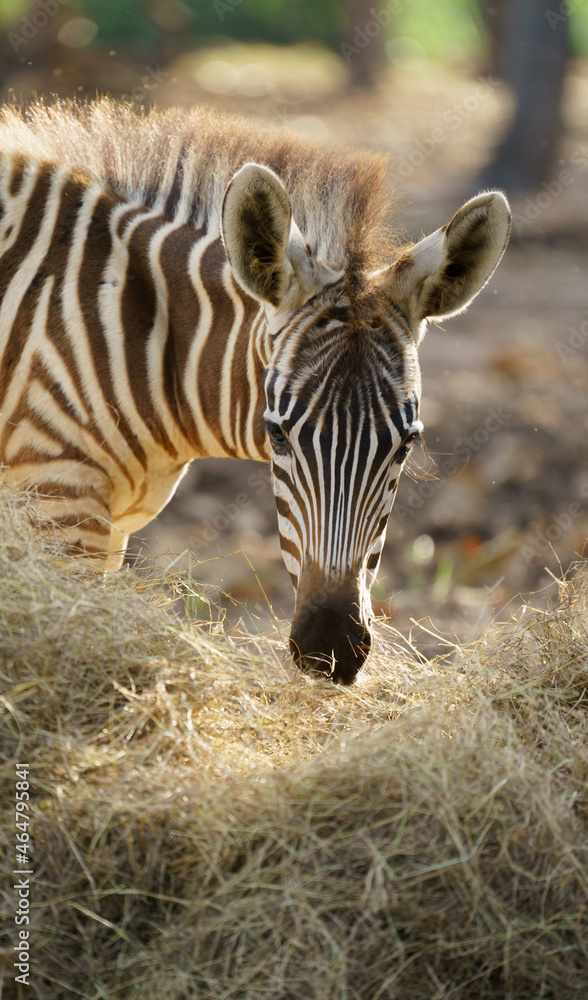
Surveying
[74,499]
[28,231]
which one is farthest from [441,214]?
[74,499]

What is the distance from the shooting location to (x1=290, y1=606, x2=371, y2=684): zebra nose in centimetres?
294

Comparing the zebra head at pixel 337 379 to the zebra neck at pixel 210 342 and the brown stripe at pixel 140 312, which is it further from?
the brown stripe at pixel 140 312

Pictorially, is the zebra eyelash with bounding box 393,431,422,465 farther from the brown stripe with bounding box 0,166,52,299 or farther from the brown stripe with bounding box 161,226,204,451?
the brown stripe with bounding box 0,166,52,299

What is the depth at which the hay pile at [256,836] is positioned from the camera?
7.23ft

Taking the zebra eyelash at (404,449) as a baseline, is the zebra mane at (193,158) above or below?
above

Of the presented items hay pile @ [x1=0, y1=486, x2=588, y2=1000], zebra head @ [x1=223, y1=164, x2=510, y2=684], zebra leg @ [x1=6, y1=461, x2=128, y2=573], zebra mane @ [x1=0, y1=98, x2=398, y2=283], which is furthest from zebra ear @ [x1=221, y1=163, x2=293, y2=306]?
hay pile @ [x1=0, y1=486, x2=588, y2=1000]

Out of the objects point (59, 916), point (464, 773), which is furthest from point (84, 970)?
point (464, 773)

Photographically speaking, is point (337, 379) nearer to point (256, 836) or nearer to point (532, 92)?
point (256, 836)

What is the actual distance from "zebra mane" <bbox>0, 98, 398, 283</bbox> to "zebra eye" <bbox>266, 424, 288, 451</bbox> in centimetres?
100

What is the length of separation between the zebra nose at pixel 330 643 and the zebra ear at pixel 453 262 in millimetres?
1253

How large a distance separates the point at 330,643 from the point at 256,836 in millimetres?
746

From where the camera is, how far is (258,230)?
3352mm

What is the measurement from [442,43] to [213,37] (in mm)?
8642

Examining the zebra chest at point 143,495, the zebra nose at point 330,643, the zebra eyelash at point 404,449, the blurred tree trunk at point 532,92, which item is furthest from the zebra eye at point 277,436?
the blurred tree trunk at point 532,92
